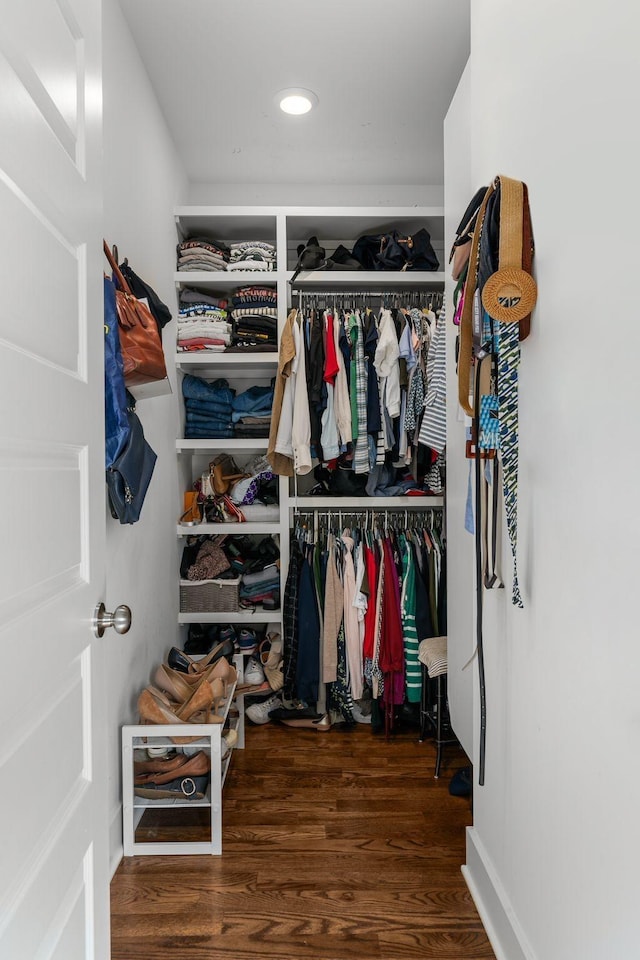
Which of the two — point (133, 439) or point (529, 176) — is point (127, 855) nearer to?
point (133, 439)

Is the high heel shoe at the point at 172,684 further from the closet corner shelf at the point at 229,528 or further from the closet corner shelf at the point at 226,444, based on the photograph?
the closet corner shelf at the point at 226,444

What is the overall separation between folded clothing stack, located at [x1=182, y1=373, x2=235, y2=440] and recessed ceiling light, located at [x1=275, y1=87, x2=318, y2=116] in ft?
4.05

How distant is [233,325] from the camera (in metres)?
2.98

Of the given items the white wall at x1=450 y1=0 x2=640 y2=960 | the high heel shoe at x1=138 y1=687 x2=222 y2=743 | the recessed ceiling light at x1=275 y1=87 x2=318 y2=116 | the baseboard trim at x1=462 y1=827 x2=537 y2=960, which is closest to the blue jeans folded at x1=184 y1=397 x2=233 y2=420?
the recessed ceiling light at x1=275 y1=87 x2=318 y2=116

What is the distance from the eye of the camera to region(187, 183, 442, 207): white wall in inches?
128

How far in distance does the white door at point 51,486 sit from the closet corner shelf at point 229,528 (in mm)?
1813

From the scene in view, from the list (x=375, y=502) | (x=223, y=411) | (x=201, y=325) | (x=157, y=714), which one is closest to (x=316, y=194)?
(x=201, y=325)

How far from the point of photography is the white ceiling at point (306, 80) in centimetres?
203

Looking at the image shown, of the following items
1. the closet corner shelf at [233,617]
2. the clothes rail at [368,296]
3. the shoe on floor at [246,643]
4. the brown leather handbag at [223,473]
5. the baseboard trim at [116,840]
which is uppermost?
the clothes rail at [368,296]

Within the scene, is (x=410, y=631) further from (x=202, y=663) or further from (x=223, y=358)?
(x=223, y=358)

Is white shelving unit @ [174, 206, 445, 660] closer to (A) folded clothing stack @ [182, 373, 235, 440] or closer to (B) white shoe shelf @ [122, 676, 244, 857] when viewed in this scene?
(A) folded clothing stack @ [182, 373, 235, 440]

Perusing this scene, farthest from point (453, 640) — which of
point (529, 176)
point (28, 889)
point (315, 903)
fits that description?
point (28, 889)

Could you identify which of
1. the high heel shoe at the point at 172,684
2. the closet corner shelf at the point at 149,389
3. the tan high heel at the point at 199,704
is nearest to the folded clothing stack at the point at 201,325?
the closet corner shelf at the point at 149,389

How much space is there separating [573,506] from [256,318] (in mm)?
2142
